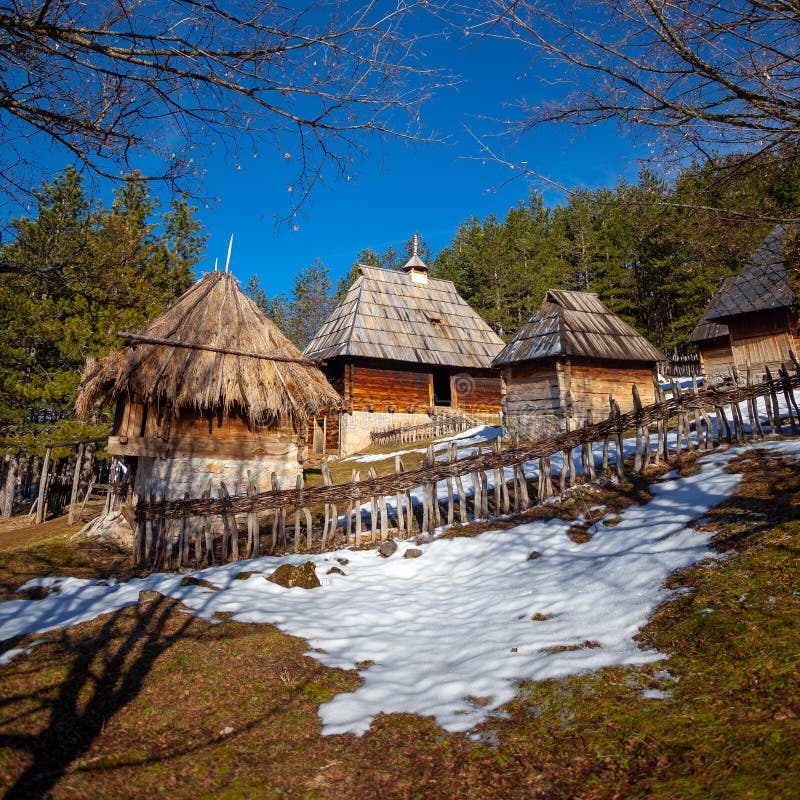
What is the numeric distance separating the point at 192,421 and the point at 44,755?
8611 millimetres

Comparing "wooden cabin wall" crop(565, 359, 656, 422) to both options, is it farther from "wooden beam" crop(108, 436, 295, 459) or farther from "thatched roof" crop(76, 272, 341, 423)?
"wooden beam" crop(108, 436, 295, 459)

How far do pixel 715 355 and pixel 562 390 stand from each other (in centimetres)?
1431

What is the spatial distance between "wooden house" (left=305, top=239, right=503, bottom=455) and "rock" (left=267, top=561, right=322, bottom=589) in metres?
16.3

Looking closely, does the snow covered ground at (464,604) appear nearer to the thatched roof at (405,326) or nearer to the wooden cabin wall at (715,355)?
the thatched roof at (405,326)

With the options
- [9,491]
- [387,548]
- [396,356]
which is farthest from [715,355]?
[9,491]

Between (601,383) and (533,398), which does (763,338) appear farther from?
(533,398)

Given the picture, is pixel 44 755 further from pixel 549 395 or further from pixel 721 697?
pixel 549 395

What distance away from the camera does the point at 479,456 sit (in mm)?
9188

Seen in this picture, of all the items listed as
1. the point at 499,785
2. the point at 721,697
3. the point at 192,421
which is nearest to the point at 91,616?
the point at 499,785

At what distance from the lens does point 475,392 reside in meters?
27.8

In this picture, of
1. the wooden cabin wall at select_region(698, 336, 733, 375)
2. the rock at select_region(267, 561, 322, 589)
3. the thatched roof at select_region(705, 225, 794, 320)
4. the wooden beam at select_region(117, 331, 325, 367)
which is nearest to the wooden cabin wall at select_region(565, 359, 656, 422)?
the thatched roof at select_region(705, 225, 794, 320)

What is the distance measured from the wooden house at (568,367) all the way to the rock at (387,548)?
10388 millimetres

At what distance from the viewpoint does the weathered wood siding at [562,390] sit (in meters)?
17.8

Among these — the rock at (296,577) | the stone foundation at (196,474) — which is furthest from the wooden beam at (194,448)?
the rock at (296,577)
